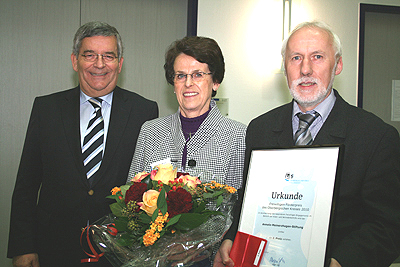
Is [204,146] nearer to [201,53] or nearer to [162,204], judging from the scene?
[201,53]

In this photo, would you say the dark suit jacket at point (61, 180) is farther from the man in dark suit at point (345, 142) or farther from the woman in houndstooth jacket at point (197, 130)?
the man in dark suit at point (345, 142)

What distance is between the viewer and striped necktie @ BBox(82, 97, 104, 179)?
2367mm

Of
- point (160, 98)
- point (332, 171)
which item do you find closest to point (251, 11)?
point (160, 98)

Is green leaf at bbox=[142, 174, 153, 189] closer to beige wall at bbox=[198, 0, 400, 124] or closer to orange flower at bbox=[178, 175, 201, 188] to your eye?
orange flower at bbox=[178, 175, 201, 188]

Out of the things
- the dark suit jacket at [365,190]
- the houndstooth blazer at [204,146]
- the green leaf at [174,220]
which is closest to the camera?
the green leaf at [174,220]

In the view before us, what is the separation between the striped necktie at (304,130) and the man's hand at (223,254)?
2.04 ft

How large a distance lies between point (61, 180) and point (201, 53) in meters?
1.25

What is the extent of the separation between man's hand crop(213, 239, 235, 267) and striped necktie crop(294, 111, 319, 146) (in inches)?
24.5

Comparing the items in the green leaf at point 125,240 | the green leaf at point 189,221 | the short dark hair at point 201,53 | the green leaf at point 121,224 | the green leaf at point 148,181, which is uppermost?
the short dark hair at point 201,53

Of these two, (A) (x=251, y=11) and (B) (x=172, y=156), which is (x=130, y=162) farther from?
(A) (x=251, y=11)

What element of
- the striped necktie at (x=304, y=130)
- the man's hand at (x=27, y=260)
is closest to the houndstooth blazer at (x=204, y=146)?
the striped necktie at (x=304, y=130)

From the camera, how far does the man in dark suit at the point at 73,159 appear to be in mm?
2336

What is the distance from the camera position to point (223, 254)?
1647mm

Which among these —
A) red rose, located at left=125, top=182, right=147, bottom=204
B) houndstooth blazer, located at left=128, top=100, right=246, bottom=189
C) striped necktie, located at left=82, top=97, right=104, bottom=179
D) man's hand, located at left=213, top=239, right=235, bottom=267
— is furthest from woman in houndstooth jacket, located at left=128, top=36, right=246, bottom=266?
red rose, located at left=125, top=182, right=147, bottom=204
